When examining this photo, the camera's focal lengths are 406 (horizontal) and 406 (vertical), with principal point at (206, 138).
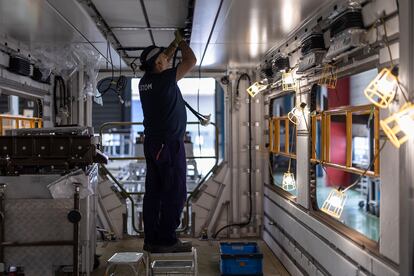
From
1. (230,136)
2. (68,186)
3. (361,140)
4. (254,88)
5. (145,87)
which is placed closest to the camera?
(145,87)

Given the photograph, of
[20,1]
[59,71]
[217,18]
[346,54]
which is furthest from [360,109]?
[59,71]

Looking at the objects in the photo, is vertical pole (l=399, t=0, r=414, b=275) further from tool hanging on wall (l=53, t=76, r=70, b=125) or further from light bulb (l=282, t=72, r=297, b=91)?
tool hanging on wall (l=53, t=76, r=70, b=125)

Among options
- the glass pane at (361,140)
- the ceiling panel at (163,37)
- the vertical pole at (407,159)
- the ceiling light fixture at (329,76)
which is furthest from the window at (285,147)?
the glass pane at (361,140)

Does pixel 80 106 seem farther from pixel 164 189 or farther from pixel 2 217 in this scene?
pixel 164 189

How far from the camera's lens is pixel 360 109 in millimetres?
→ 2926

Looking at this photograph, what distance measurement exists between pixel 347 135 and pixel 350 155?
16 cm

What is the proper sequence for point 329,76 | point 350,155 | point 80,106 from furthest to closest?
point 80,106 → point 329,76 → point 350,155

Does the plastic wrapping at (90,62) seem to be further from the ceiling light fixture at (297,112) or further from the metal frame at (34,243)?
the ceiling light fixture at (297,112)

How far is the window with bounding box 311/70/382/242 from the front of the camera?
9.73 feet

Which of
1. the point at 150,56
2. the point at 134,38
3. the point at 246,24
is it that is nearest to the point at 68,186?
the point at 150,56

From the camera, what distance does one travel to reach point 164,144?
3172 millimetres

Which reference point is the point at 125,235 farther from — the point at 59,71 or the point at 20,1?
the point at 20,1

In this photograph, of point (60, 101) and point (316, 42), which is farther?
point (60, 101)

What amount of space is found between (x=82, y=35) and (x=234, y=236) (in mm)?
3861
